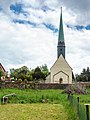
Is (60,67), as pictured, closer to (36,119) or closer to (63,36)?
(63,36)

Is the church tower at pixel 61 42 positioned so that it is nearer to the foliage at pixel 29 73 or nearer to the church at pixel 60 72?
the foliage at pixel 29 73

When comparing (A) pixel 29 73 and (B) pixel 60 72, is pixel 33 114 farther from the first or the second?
(A) pixel 29 73

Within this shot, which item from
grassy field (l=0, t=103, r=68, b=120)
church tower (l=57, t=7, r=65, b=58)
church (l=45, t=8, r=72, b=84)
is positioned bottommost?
grassy field (l=0, t=103, r=68, b=120)

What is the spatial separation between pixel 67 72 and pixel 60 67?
222cm

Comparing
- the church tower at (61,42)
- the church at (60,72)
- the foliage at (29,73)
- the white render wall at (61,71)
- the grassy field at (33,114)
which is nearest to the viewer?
the grassy field at (33,114)

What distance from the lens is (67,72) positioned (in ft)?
241

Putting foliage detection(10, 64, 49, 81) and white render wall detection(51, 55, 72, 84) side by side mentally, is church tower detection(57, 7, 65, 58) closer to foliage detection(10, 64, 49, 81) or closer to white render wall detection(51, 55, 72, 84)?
foliage detection(10, 64, 49, 81)

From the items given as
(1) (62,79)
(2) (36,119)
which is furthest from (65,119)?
(1) (62,79)

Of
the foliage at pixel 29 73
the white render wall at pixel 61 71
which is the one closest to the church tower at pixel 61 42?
the foliage at pixel 29 73

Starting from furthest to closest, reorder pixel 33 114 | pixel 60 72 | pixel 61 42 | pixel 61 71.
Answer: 1. pixel 61 42
2. pixel 61 71
3. pixel 60 72
4. pixel 33 114

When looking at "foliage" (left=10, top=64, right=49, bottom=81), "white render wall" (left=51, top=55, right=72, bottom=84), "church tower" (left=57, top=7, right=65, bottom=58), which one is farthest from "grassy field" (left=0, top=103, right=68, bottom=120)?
"church tower" (left=57, top=7, right=65, bottom=58)

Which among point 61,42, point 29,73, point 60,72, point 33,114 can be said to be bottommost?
point 33,114

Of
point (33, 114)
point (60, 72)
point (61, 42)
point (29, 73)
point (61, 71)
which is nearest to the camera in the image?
point (33, 114)

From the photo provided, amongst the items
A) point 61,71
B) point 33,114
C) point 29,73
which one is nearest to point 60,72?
point 61,71
